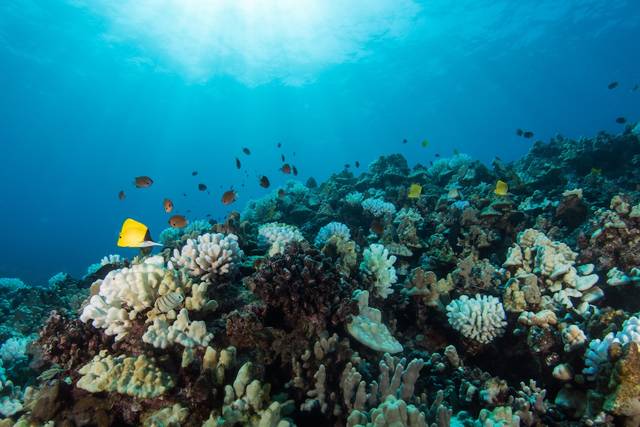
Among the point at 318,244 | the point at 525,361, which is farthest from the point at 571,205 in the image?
the point at 318,244

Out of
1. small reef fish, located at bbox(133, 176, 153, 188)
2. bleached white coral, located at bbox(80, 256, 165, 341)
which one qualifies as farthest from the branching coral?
small reef fish, located at bbox(133, 176, 153, 188)

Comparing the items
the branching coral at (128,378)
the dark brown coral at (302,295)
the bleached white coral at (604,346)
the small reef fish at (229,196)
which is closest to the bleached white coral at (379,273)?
the dark brown coral at (302,295)

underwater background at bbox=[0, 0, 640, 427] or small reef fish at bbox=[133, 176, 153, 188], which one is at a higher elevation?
small reef fish at bbox=[133, 176, 153, 188]

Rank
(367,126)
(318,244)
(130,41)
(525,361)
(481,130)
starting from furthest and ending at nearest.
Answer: (481,130) → (367,126) → (130,41) → (318,244) → (525,361)

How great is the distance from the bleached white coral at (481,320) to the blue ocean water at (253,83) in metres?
8.78

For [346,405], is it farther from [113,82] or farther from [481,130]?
[481,130]

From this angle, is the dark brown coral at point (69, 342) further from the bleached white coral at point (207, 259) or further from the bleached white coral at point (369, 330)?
the bleached white coral at point (369, 330)

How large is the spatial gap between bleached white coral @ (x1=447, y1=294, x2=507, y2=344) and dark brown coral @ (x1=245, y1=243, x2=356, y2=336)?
7.19 feet

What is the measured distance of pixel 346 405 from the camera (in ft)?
10.7

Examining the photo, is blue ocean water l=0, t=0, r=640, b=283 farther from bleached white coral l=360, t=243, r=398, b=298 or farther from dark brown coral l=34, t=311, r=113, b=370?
dark brown coral l=34, t=311, r=113, b=370

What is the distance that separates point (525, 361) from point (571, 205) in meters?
5.70

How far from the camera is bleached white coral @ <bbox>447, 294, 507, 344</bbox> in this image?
5.22 m

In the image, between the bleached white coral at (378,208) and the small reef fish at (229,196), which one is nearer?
the small reef fish at (229,196)

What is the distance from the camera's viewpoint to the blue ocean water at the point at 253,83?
43656 millimetres
